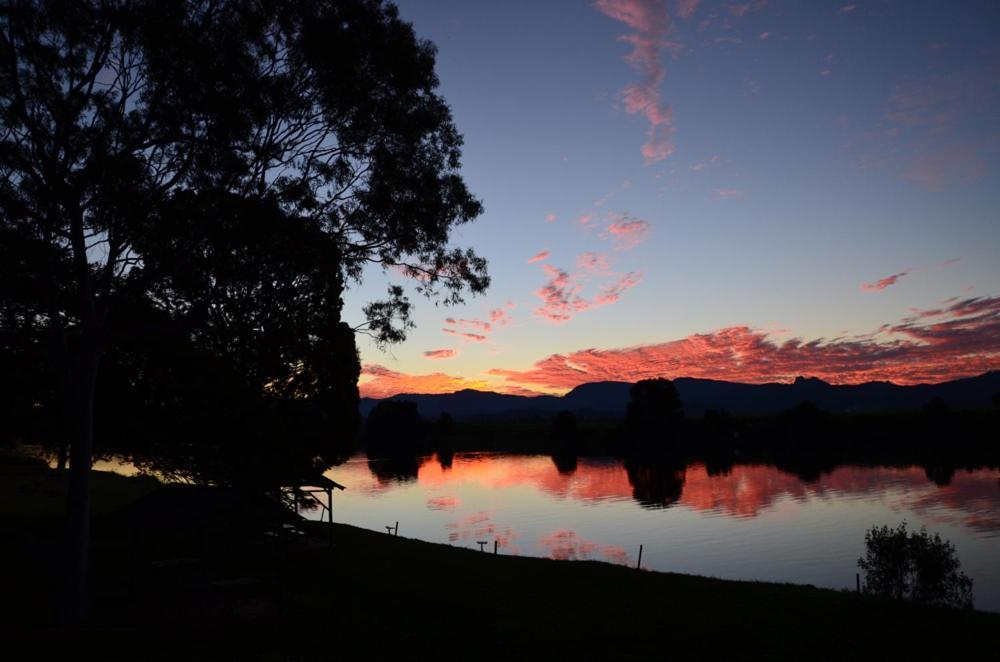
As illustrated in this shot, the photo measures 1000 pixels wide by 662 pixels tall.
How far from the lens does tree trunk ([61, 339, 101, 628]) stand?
57.2 feet

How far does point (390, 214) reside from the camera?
23.0 meters

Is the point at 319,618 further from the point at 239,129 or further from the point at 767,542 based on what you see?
the point at 767,542

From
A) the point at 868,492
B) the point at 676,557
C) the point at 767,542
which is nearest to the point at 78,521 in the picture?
the point at 676,557

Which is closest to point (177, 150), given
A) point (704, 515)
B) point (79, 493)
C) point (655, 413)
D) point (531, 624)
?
point (79, 493)

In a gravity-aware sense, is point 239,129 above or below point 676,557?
above

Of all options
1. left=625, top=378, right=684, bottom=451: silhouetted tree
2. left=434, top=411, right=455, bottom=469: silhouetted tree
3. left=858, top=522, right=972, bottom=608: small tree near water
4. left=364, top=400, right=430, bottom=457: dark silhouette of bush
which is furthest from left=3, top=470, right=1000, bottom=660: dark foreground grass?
left=434, top=411, right=455, bottom=469: silhouetted tree

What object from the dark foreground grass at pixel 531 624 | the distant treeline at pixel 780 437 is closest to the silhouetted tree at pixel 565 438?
the distant treeline at pixel 780 437

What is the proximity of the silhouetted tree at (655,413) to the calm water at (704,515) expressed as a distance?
28521 mm

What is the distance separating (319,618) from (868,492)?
2684 inches

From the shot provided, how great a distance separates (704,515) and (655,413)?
70252 mm

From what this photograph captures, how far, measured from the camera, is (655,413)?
132 metres

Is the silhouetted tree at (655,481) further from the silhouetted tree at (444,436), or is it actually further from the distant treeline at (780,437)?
the silhouetted tree at (444,436)

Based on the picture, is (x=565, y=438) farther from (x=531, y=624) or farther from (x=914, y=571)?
(x=531, y=624)

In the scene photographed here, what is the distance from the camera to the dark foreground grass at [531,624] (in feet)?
54.0
